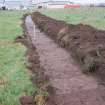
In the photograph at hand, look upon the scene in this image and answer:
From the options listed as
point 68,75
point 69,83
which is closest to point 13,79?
point 69,83

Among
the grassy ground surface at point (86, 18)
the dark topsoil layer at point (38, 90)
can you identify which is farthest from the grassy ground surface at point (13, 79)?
the grassy ground surface at point (86, 18)

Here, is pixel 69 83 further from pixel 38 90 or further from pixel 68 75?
pixel 38 90

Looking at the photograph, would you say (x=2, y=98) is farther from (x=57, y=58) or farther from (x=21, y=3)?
(x=21, y=3)

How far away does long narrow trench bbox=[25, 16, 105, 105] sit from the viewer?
9.21 m

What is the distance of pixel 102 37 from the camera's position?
1828 cm

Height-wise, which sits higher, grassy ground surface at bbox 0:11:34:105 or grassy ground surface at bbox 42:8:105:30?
grassy ground surface at bbox 0:11:34:105

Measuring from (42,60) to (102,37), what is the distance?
15.5 feet

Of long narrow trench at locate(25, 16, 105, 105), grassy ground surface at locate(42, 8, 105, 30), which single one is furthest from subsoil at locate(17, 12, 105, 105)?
grassy ground surface at locate(42, 8, 105, 30)

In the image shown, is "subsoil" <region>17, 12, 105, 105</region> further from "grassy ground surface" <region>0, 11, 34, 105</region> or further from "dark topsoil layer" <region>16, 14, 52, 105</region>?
"grassy ground surface" <region>0, 11, 34, 105</region>

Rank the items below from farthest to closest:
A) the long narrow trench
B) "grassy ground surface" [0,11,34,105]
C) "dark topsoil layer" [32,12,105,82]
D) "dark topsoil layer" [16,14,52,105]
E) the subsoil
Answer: "dark topsoil layer" [32,12,105,82] → the long narrow trench → the subsoil → "grassy ground surface" [0,11,34,105] → "dark topsoil layer" [16,14,52,105]

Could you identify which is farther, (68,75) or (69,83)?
(68,75)

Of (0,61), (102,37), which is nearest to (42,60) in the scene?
(0,61)

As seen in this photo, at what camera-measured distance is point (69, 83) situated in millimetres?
10969

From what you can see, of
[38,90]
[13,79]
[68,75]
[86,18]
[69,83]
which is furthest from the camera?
[86,18]
